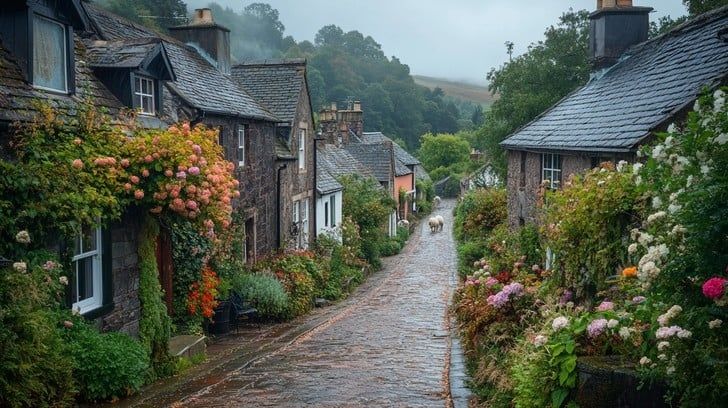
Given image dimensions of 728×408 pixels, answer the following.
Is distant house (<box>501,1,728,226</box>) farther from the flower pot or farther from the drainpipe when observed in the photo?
the flower pot

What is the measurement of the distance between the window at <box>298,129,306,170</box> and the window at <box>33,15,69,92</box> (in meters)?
16.2

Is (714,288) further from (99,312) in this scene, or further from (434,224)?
(434,224)

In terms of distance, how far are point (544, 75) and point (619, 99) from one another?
51.9 feet

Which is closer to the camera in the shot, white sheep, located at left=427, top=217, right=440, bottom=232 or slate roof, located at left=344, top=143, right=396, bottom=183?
white sheep, located at left=427, top=217, right=440, bottom=232

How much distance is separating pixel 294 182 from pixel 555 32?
15883 millimetres

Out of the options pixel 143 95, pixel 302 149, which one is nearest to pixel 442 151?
pixel 302 149

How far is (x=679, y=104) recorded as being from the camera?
14492 millimetres

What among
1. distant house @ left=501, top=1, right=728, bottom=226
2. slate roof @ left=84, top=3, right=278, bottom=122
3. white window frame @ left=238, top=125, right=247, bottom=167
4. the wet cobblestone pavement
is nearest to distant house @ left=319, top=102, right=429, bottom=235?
distant house @ left=501, top=1, right=728, bottom=226

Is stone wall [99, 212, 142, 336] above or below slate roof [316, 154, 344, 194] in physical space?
below

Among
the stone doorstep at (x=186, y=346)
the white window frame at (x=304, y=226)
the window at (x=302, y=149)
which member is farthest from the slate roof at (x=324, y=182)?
the stone doorstep at (x=186, y=346)

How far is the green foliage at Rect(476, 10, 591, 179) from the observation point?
34.1 metres

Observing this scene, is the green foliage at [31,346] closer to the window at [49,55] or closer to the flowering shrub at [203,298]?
the window at [49,55]

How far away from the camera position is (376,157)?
5709 centimetres

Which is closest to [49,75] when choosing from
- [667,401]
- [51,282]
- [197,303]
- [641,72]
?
[51,282]
